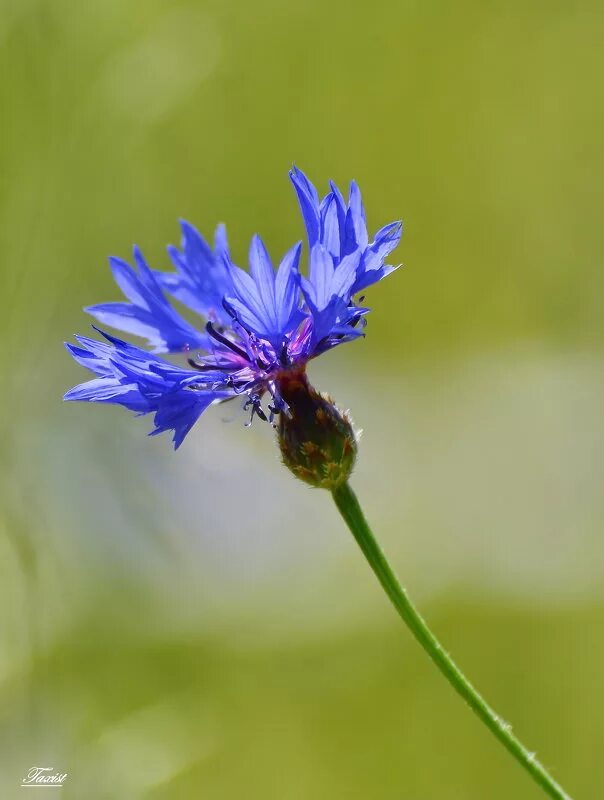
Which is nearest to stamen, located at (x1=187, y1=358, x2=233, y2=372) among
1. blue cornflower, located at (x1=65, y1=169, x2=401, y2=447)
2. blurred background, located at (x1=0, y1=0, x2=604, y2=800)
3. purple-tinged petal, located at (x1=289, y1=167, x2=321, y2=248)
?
blue cornflower, located at (x1=65, y1=169, x2=401, y2=447)

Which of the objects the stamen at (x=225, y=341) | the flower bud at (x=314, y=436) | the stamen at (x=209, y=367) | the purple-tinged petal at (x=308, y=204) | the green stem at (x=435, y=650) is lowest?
the green stem at (x=435, y=650)

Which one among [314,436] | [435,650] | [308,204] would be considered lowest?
[435,650]

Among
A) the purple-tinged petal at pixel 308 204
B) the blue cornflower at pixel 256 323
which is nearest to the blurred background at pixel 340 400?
the blue cornflower at pixel 256 323

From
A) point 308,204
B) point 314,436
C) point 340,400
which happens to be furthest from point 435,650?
point 340,400

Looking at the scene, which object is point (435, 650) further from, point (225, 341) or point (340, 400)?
point (340, 400)

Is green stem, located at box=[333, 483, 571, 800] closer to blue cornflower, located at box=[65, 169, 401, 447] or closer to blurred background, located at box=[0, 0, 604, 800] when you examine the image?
blue cornflower, located at box=[65, 169, 401, 447]

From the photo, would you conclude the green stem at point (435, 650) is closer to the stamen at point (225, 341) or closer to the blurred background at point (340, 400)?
the stamen at point (225, 341)
